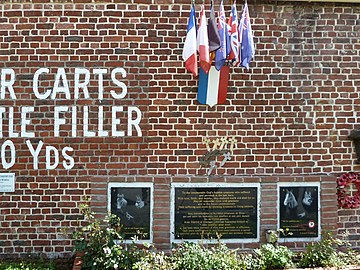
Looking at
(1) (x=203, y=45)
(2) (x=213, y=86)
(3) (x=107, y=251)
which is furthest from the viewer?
(2) (x=213, y=86)

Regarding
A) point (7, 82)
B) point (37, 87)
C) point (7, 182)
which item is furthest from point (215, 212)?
point (7, 82)

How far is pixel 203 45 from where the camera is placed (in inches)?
249

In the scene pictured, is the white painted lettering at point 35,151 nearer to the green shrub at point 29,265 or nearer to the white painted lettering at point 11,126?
the white painted lettering at point 11,126

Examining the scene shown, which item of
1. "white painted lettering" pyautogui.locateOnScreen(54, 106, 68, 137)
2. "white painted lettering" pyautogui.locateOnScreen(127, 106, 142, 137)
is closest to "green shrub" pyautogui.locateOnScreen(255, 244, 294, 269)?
"white painted lettering" pyautogui.locateOnScreen(127, 106, 142, 137)

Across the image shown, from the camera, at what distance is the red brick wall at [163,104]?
6.57 metres

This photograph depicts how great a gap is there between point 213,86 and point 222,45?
61cm

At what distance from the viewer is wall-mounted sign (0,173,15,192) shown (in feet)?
21.4

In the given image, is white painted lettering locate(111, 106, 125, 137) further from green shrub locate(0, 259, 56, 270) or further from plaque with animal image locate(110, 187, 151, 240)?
green shrub locate(0, 259, 56, 270)

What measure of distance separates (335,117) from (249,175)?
1.54 m

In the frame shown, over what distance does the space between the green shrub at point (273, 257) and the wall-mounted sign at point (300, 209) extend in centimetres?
45

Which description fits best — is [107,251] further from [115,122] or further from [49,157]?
[115,122]

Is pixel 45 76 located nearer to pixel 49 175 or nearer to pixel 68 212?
pixel 49 175

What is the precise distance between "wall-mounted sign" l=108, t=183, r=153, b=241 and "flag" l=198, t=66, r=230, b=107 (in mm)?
1579

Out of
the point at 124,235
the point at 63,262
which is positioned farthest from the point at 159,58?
the point at 63,262
